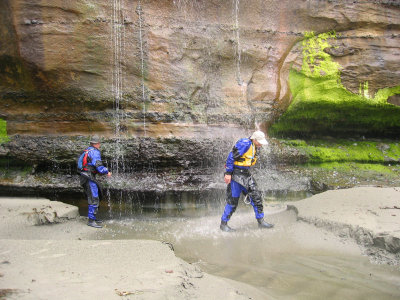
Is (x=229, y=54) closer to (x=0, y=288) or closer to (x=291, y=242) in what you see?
(x=291, y=242)

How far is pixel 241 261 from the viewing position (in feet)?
13.4

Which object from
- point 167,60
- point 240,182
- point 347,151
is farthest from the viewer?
point 347,151

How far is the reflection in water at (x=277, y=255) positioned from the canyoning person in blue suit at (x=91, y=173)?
0.42 m

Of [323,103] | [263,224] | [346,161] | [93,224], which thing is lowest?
[93,224]

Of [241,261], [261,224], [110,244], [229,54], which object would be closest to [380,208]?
[261,224]

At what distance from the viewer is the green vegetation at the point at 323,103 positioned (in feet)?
26.4

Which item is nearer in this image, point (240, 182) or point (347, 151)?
point (240, 182)

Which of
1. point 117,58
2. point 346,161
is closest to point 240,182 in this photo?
point 117,58

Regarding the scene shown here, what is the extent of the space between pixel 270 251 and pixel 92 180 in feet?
11.0

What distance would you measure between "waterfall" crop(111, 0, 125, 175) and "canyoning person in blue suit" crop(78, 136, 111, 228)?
89 centimetres

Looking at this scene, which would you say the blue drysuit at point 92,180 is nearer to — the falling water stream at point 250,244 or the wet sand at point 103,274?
the falling water stream at point 250,244

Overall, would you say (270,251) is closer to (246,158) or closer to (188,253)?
(188,253)

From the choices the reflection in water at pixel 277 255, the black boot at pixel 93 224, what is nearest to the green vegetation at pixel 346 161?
the reflection in water at pixel 277 255

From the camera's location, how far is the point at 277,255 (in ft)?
14.0
